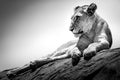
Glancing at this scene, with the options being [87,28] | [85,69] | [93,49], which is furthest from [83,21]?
[85,69]

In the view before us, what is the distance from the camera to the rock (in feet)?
6.67

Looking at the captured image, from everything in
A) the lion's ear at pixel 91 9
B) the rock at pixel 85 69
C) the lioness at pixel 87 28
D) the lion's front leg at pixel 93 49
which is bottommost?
the rock at pixel 85 69

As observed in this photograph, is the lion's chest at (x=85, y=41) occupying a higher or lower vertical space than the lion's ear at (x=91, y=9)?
lower

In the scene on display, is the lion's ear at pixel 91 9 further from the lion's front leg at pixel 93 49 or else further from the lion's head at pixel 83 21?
the lion's front leg at pixel 93 49

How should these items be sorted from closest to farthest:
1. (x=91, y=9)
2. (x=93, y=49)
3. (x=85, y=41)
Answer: (x=93, y=49) → (x=91, y=9) → (x=85, y=41)

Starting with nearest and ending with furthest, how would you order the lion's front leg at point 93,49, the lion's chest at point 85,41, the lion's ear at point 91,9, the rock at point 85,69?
the rock at point 85,69, the lion's front leg at point 93,49, the lion's ear at point 91,9, the lion's chest at point 85,41

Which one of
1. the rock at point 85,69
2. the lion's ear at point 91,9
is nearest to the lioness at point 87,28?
the lion's ear at point 91,9

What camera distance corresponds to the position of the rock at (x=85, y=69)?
80.0 inches

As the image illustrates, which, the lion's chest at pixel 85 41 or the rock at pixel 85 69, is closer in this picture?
the rock at pixel 85 69

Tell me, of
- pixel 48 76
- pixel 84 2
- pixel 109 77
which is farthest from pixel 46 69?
pixel 84 2

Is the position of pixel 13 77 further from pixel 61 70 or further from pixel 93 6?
pixel 93 6

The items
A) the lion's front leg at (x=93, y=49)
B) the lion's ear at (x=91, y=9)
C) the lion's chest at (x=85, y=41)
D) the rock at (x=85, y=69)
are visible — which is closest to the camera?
the rock at (x=85, y=69)

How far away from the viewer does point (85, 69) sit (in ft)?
7.30

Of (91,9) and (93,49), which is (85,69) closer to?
(93,49)
